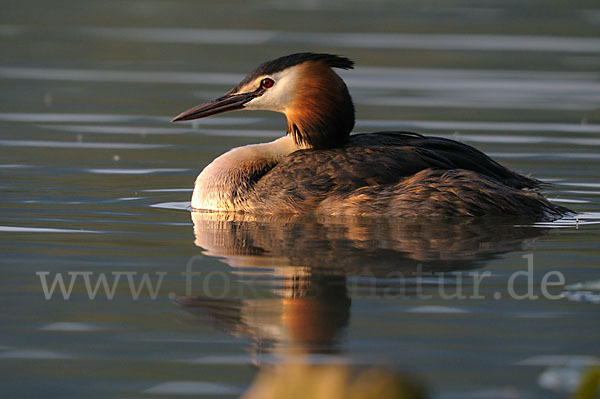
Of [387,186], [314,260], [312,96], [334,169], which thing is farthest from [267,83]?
[314,260]

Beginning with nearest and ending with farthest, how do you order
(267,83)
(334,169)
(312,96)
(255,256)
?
(255,256) → (334,169) → (312,96) → (267,83)

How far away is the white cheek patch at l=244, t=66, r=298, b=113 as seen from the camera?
9180 mm

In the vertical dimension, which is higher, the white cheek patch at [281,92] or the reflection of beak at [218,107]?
the white cheek patch at [281,92]

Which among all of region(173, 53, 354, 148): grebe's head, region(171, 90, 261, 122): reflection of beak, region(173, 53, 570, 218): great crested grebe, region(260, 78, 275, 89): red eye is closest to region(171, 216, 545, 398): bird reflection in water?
region(173, 53, 570, 218): great crested grebe

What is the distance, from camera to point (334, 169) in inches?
345

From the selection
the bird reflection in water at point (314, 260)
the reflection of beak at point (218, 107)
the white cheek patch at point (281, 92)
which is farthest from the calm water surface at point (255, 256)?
the white cheek patch at point (281, 92)

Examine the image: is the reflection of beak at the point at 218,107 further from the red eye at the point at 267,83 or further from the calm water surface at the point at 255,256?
the calm water surface at the point at 255,256

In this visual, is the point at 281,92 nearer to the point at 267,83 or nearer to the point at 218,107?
the point at 267,83

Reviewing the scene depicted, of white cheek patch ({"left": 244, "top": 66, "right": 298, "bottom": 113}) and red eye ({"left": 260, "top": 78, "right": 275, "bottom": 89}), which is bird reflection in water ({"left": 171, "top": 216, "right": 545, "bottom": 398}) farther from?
red eye ({"left": 260, "top": 78, "right": 275, "bottom": 89})

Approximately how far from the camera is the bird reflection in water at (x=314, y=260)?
559cm

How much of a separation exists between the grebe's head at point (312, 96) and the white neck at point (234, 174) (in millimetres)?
206

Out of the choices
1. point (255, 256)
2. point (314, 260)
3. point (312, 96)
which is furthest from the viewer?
point (312, 96)

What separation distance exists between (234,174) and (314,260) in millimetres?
2153

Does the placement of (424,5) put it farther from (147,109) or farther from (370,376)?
(370,376)
